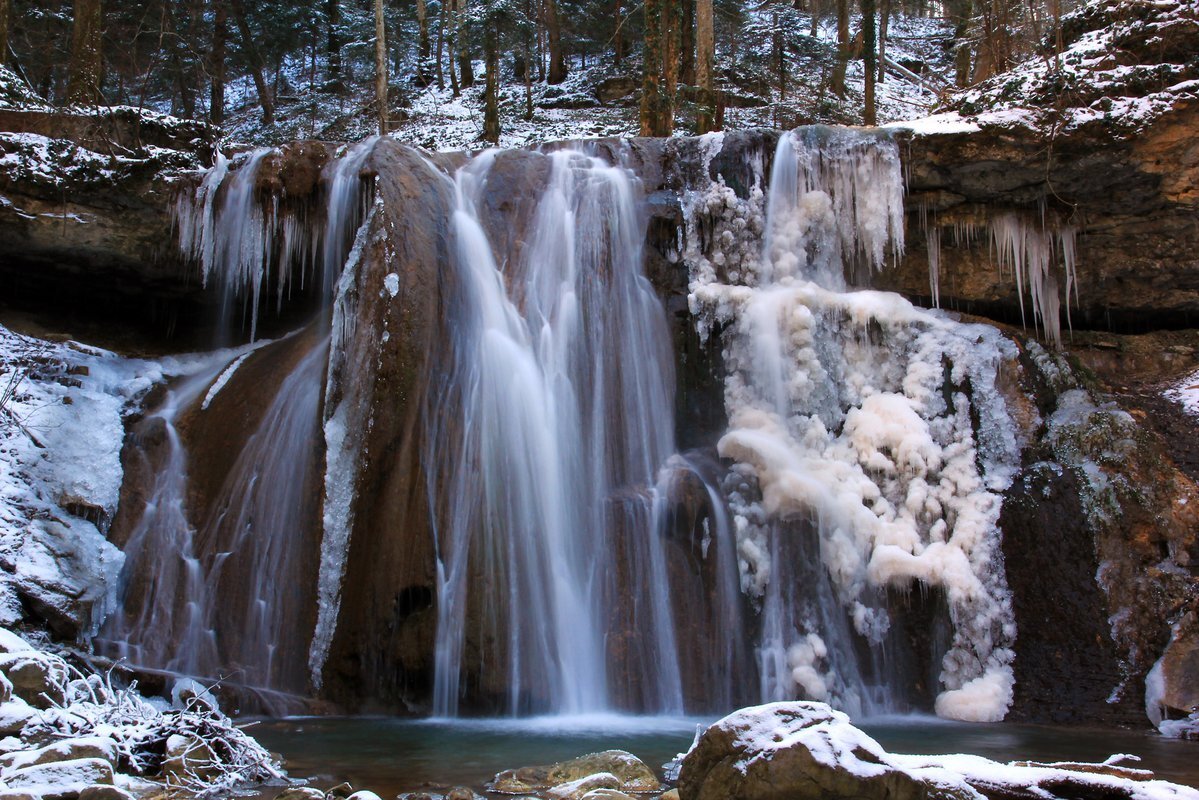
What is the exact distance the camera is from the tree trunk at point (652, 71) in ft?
41.8

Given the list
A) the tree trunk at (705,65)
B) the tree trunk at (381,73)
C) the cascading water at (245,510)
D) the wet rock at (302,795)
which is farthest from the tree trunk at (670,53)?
the wet rock at (302,795)

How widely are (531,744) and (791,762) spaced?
3.12 meters

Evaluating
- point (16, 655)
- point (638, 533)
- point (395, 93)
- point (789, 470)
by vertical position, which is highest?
point (395, 93)

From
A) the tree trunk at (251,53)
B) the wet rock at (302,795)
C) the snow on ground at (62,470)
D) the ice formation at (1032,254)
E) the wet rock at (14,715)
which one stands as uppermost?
the tree trunk at (251,53)

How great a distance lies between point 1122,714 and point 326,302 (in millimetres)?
8998

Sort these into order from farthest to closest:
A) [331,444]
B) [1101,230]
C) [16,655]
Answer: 1. [1101,230]
2. [331,444]
3. [16,655]

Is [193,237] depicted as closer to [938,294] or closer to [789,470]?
[789,470]

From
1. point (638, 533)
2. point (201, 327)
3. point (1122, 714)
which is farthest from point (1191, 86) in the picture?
point (201, 327)

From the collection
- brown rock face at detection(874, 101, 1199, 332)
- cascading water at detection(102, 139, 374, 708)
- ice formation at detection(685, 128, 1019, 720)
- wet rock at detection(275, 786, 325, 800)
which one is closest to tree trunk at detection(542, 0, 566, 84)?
cascading water at detection(102, 139, 374, 708)

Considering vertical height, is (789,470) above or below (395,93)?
below

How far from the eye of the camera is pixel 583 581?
8242mm

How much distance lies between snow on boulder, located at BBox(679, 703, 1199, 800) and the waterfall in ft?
13.0

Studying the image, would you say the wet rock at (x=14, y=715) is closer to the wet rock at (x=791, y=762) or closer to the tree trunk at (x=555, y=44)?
the wet rock at (x=791, y=762)

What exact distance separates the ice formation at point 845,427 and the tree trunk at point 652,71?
3.11 metres
